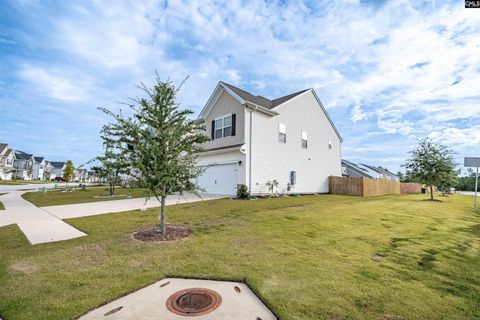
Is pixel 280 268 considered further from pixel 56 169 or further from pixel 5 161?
pixel 56 169

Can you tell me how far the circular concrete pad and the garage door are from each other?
1168 cm

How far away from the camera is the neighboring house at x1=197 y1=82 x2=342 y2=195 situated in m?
14.4

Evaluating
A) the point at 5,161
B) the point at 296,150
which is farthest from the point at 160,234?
the point at 5,161

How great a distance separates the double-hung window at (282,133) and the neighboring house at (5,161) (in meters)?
58.2

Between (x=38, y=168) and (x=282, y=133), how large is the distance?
3037 inches

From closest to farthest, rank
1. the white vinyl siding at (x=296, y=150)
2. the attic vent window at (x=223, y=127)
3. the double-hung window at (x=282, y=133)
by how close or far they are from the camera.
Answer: the white vinyl siding at (x=296, y=150) < the attic vent window at (x=223, y=127) < the double-hung window at (x=282, y=133)

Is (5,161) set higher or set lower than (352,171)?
higher

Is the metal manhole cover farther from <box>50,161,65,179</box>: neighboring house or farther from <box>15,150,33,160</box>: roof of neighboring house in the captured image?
<box>50,161,65,179</box>: neighboring house

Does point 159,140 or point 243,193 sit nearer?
point 159,140

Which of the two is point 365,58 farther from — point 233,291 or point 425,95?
point 233,291

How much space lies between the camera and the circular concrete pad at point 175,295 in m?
2.22

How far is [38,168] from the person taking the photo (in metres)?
62.9

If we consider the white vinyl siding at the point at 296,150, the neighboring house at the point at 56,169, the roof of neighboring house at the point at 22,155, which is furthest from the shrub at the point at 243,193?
the neighboring house at the point at 56,169

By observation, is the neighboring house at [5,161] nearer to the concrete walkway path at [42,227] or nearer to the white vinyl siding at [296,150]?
the concrete walkway path at [42,227]
